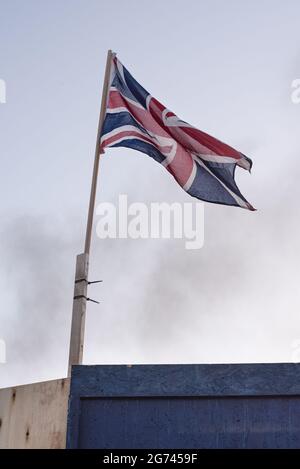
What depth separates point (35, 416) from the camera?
1172 cm

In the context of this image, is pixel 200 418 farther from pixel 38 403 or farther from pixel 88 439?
pixel 38 403

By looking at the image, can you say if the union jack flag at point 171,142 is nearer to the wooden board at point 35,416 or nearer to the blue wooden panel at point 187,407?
the blue wooden panel at point 187,407

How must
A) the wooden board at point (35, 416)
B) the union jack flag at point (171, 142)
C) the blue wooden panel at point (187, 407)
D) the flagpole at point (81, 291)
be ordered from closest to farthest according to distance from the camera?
the blue wooden panel at point (187, 407), the wooden board at point (35, 416), the flagpole at point (81, 291), the union jack flag at point (171, 142)

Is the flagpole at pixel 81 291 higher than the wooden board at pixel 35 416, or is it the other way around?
the flagpole at pixel 81 291

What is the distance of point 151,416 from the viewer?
38.0 ft

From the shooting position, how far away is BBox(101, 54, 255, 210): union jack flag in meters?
15.6

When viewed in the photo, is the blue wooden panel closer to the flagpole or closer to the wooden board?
the wooden board

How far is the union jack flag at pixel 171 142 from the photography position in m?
15.6

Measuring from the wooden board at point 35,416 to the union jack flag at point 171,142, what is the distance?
5425mm

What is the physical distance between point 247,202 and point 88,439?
627 centimetres

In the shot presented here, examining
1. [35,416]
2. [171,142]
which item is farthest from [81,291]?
[171,142]

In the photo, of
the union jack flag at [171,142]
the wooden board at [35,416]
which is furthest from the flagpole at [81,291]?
the union jack flag at [171,142]
